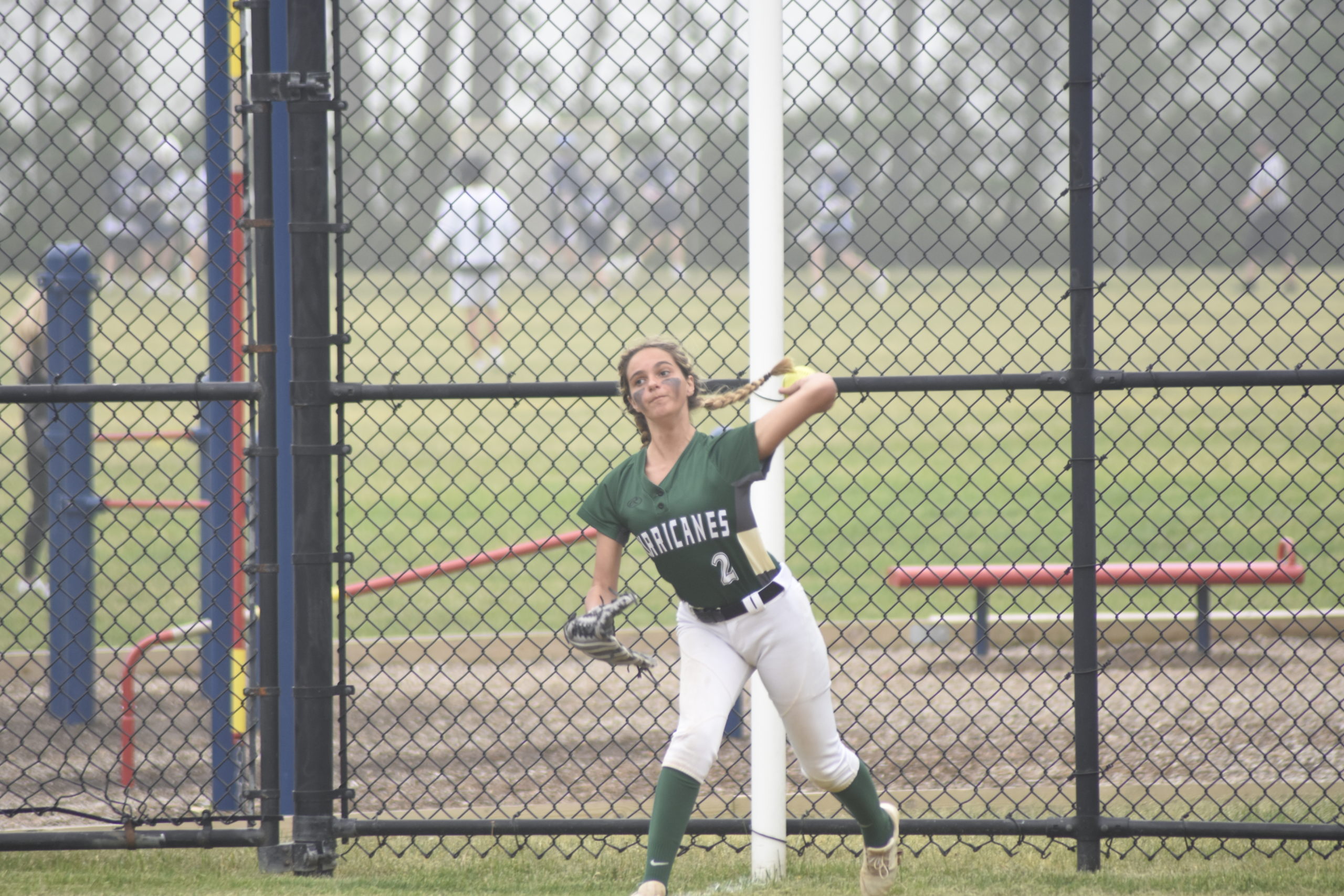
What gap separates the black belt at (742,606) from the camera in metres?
3.39

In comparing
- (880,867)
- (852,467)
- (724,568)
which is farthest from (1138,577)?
(852,467)

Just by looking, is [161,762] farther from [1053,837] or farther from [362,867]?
[1053,837]

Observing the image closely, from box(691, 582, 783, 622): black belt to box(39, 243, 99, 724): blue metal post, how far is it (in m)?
3.56

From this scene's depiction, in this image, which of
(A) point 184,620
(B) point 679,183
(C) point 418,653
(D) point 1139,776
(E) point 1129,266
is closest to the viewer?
(D) point 1139,776

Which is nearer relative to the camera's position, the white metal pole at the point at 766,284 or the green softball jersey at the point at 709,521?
the green softball jersey at the point at 709,521

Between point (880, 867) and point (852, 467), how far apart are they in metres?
8.68

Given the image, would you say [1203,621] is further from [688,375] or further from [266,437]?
[266,437]

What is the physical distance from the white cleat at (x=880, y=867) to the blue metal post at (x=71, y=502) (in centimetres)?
380

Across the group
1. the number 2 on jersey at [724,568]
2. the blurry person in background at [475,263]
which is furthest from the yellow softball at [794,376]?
the blurry person in background at [475,263]

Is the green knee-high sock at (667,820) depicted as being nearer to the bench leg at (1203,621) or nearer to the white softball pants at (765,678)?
the white softball pants at (765,678)

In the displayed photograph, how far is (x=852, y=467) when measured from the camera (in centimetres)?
1217

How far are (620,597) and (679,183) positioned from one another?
20.2 m

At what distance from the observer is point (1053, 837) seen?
12.9 ft

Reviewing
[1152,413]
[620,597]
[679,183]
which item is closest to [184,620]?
[620,597]
